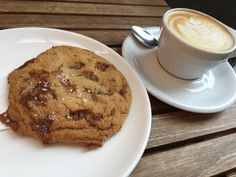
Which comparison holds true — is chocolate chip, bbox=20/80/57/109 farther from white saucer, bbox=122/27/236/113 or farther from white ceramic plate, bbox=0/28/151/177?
white saucer, bbox=122/27/236/113

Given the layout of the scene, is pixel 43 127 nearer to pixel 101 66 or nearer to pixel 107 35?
pixel 101 66

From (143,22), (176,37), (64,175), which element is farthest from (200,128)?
(143,22)

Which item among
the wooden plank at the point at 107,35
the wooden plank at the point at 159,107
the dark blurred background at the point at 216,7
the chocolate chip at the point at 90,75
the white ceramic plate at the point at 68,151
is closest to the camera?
the white ceramic plate at the point at 68,151

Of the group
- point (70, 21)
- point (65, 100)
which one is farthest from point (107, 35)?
point (65, 100)

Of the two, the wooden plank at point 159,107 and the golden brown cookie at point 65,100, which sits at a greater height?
the golden brown cookie at point 65,100

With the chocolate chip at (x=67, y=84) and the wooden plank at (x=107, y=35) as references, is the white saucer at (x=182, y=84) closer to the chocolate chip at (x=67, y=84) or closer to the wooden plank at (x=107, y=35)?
the wooden plank at (x=107, y=35)

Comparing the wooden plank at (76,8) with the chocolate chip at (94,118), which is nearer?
the chocolate chip at (94,118)

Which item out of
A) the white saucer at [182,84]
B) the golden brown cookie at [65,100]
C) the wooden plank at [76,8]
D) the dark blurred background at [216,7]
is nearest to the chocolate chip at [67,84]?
the golden brown cookie at [65,100]
